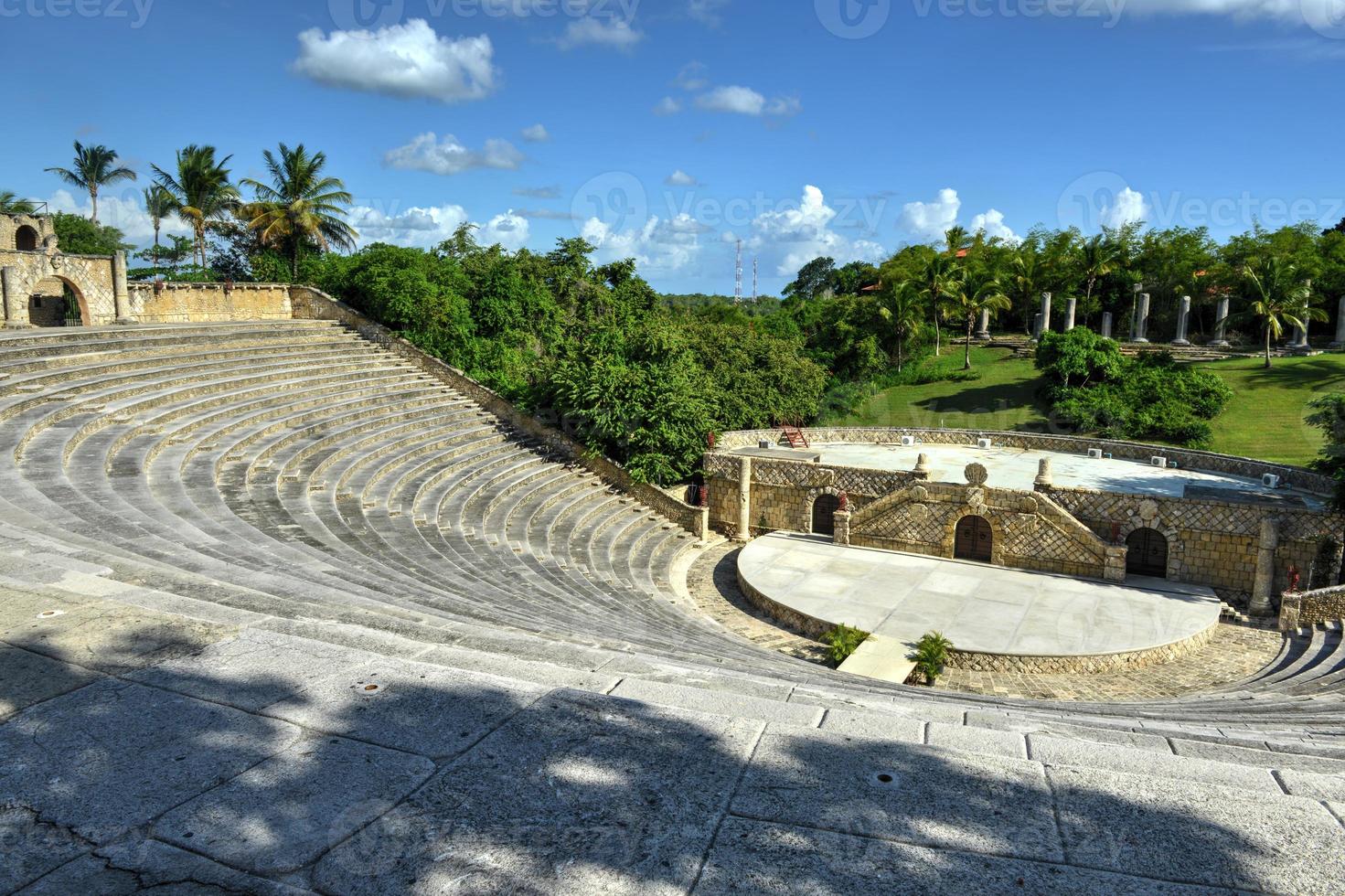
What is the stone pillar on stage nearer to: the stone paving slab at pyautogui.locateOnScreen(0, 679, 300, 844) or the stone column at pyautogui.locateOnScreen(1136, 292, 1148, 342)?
the stone paving slab at pyautogui.locateOnScreen(0, 679, 300, 844)

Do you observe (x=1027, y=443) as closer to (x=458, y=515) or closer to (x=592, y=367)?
(x=592, y=367)

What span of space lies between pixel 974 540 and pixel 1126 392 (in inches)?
726

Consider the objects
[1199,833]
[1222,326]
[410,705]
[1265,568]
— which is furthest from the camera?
[1222,326]

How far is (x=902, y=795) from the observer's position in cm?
365

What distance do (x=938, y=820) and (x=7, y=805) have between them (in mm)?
3896

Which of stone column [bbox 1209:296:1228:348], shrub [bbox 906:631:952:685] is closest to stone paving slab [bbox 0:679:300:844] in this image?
shrub [bbox 906:631:952:685]

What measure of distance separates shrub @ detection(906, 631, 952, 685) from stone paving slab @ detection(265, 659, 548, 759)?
483 inches

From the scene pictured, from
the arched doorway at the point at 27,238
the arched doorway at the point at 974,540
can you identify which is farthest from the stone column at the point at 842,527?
the arched doorway at the point at 27,238

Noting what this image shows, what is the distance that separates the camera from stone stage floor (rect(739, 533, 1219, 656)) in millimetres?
16797

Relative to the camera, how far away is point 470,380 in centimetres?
2709

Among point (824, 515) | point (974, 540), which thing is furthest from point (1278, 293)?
point (824, 515)

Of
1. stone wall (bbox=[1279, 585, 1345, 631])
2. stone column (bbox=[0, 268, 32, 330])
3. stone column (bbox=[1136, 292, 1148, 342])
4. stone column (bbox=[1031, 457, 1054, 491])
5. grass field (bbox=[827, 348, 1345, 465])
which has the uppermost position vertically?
stone column (bbox=[1136, 292, 1148, 342])

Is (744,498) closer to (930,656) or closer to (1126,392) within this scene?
(930,656)

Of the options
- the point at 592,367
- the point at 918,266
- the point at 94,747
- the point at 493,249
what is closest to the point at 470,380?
the point at 592,367
